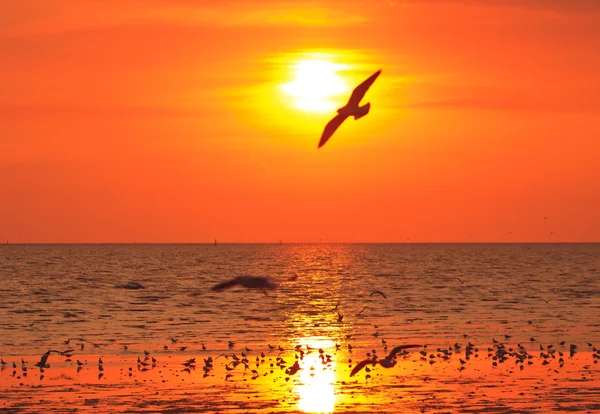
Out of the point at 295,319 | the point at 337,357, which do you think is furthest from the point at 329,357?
the point at 295,319

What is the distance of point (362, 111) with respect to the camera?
64.7 ft

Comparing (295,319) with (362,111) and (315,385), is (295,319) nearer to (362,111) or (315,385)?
(315,385)

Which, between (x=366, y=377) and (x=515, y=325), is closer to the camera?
(x=366, y=377)

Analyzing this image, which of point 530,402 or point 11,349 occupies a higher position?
point 11,349

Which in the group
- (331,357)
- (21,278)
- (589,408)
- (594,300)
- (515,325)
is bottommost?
(589,408)

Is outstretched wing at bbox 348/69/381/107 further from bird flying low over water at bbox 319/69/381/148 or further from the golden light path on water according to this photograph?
the golden light path on water

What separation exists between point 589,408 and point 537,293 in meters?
52.7

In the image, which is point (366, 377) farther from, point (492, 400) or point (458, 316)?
point (458, 316)

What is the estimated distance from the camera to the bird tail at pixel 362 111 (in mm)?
19578

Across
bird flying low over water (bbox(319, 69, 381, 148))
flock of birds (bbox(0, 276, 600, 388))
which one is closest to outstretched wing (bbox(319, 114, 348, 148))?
bird flying low over water (bbox(319, 69, 381, 148))

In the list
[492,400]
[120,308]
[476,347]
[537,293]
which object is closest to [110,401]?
[492,400]

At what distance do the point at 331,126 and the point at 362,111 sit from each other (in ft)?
2.48

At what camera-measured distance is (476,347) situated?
37031 mm

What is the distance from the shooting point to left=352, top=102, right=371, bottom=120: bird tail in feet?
64.2
